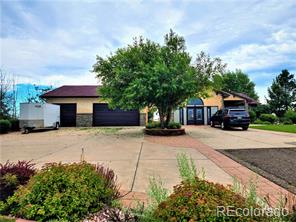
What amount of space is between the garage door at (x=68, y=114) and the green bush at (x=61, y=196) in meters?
23.7

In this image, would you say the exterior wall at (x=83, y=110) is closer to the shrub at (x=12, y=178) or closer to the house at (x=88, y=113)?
the house at (x=88, y=113)

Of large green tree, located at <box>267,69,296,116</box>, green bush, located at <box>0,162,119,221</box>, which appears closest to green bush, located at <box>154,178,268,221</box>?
green bush, located at <box>0,162,119,221</box>

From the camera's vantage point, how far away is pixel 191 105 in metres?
27.8

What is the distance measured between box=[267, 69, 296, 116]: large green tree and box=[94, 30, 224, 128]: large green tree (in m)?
31.6

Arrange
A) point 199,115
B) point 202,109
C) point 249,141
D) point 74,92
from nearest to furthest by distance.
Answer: point 249,141 → point 74,92 → point 202,109 → point 199,115

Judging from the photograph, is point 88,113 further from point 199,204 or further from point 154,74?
point 199,204

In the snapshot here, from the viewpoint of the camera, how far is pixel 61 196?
9.12ft

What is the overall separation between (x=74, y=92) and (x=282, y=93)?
38604 mm

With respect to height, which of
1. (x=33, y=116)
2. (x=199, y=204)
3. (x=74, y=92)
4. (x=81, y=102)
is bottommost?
(x=199, y=204)

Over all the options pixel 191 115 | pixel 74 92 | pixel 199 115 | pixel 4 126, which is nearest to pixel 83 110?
pixel 74 92

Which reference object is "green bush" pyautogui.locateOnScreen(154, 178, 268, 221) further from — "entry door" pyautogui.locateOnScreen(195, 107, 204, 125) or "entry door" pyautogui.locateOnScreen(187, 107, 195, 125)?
"entry door" pyautogui.locateOnScreen(195, 107, 204, 125)

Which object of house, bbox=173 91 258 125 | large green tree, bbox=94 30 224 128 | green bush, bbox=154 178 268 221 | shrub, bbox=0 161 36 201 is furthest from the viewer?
house, bbox=173 91 258 125

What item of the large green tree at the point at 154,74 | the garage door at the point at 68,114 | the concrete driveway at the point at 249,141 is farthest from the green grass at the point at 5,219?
the garage door at the point at 68,114

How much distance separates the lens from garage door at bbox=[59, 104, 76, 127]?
2572cm
